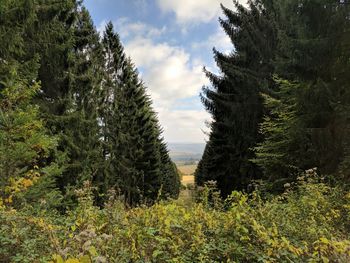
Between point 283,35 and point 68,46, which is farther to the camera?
point 68,46

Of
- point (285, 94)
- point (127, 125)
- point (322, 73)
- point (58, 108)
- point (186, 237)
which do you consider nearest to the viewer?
point (186, 237)

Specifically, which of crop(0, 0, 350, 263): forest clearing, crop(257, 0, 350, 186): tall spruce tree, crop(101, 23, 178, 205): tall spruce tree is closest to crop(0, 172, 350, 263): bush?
crop(0, 0, 350, 263): forest clearing

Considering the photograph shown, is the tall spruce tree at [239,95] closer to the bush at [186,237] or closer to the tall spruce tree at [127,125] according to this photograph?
the tall spruce tree at [127,125]

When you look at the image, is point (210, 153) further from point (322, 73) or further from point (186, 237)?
point (186, 237)

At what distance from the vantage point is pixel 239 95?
67.7ft

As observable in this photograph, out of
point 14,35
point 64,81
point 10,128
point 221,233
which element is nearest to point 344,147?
point 221,233

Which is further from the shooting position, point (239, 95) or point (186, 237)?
point (239, 95)

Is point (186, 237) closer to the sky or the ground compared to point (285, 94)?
closer to the ground

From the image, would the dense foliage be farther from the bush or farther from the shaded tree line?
the shaded tree line

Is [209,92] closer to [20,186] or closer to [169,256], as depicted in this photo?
[20,186]

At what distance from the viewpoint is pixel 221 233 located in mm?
3971

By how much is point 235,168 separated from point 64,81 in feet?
37.2

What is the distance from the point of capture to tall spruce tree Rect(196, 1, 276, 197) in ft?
65.6

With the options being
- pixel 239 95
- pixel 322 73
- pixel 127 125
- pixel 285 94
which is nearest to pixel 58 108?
pixel 285 94
